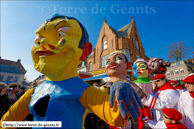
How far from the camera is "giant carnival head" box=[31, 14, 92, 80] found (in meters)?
1.14

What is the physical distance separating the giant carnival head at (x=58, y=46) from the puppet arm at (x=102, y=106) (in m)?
0.38

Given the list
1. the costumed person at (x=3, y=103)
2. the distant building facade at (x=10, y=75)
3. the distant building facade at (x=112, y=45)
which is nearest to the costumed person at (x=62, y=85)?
the costumed person at (x=3, y=103)

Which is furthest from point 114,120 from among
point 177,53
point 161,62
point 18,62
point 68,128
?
point 18,62

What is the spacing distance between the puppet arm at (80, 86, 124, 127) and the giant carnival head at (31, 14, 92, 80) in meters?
0.38

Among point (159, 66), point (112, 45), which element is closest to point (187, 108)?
point (159, 66)

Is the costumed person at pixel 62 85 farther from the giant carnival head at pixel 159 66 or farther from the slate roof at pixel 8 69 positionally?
the slate roof at pixel 8 69

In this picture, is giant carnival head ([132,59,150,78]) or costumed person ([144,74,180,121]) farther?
giant carnival head ([132,59,150,78])

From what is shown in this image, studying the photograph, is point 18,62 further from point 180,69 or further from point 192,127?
point 180,69

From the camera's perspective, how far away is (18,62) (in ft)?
91.2

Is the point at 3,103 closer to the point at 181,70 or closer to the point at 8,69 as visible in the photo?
the point at 8,69

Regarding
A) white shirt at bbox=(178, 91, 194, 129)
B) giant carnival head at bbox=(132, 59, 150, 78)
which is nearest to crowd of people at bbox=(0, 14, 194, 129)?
white shirt at bbox=(178, 91, 194, 129)

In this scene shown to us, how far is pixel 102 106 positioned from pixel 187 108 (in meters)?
1.76

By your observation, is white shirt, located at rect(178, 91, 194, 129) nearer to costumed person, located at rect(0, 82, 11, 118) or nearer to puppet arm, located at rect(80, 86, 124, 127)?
puppet arm, located at rect(80, 86, 124, 127)

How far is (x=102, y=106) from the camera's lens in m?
0.89
